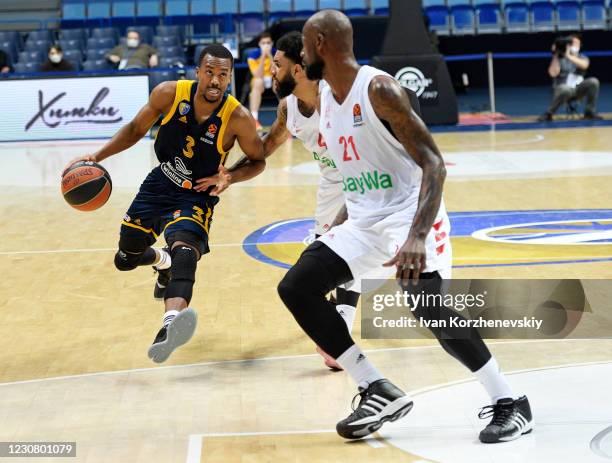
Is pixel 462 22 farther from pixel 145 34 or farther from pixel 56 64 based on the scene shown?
pixel 56 64

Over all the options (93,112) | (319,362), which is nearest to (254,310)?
(319,362)

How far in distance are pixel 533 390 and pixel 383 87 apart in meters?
1.70

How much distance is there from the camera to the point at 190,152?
561cm

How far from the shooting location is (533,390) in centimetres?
473

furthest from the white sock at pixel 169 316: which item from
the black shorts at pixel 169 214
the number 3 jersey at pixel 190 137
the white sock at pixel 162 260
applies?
the white sock at pixel 162 260

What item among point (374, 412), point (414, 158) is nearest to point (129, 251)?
point (374, 412)

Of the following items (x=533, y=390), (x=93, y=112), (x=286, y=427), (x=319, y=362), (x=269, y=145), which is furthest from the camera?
(x=93, y=112)

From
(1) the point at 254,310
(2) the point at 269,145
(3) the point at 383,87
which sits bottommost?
(1) the point at 254,310

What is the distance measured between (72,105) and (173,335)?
460 inches

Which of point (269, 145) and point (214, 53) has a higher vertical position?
point (214, 53)

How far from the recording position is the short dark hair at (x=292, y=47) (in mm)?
5297

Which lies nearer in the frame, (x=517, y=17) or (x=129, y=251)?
(x=129, y=251)

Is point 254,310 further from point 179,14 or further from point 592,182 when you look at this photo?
point 179,14

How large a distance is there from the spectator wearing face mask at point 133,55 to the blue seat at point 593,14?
9.67 metres
